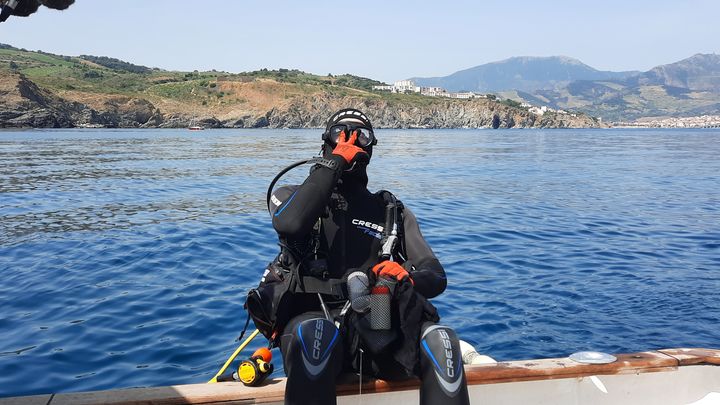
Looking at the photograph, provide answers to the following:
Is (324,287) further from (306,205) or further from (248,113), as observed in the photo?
(248,113)

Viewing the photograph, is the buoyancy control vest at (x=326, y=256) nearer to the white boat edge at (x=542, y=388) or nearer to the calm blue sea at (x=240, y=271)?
the white boat edge at (x=542, y=388)

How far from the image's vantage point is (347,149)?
4.13 m

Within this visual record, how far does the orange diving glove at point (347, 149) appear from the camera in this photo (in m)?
4.11

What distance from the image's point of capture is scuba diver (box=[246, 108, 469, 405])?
3281mm

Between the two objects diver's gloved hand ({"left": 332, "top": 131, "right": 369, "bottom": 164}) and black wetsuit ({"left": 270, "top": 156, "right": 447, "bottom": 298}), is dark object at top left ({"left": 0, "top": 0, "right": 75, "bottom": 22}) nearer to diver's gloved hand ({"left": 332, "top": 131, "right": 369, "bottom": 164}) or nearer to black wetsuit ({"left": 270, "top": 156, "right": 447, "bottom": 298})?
black wetsuit ({"left": 270, "top": 156, "right": 447, "bottom": 298})

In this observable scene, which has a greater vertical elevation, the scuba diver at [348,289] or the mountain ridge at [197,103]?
the mountain ridge at [197,103]

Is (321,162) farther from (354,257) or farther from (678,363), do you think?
(678,363)

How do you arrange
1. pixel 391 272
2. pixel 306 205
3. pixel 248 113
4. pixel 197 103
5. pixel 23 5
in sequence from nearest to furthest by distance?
pixel 23 5
pixel 391 272
pixel 306 205
pixel 248 113
pixel 197 103

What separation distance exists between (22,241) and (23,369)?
710cm

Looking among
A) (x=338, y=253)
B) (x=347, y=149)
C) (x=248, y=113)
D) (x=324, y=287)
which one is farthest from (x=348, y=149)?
(x=248, y=113)

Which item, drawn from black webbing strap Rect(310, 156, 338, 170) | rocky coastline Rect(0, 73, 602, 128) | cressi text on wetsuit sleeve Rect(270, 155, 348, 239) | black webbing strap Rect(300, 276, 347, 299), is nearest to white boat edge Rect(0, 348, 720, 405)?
black webbing strap Rect(300, 276, 347, 299)

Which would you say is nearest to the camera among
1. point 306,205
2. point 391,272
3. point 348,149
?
point 391,272

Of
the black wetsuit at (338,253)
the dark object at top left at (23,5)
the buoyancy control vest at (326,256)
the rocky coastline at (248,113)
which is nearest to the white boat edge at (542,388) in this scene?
the black wetsuit at (338,253)

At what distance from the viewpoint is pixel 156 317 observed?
8.52 meters
